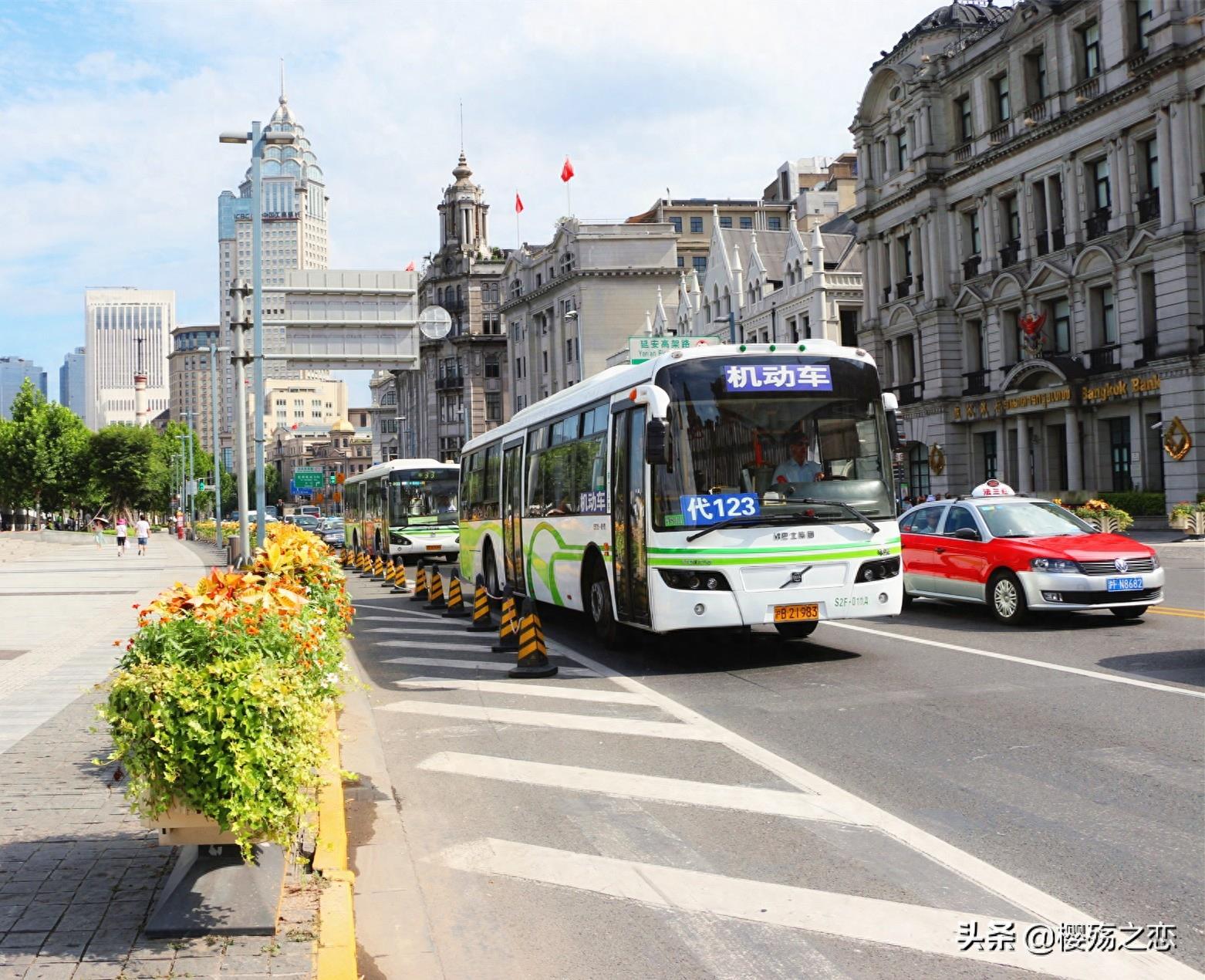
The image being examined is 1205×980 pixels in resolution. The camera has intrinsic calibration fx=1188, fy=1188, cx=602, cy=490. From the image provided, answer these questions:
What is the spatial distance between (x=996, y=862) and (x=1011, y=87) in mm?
45901

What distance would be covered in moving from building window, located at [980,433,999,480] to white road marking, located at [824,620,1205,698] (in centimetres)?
3544

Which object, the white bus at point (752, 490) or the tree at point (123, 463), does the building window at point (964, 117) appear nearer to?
the white bus at point (752, 490)

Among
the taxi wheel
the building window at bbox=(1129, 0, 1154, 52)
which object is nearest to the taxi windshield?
the taxi wheel

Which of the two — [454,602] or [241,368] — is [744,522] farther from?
[241,368]

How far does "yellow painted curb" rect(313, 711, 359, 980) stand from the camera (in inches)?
175

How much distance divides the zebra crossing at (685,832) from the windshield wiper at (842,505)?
2496 mm

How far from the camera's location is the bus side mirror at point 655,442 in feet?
37.0

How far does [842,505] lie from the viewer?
12.0 metres

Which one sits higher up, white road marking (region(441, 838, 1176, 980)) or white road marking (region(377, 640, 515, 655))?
white road marking (region(377, 640, 515, 655))

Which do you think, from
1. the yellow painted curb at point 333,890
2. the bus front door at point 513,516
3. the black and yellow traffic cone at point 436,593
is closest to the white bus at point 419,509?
the black and yellow traffic cone at point 436,593

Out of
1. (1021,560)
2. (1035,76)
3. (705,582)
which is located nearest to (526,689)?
(705,582)

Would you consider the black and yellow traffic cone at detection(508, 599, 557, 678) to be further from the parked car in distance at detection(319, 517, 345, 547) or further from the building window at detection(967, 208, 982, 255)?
the building window at detection(967, 208, 982, 255)

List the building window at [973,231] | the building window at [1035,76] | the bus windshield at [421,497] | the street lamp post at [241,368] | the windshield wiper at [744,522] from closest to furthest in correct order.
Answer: the windshield wiper at [744,522] < the street lamp post at [241,368] < the bus windshield at [421,497] < the building window at [1035,76] < the building window at [973,231]

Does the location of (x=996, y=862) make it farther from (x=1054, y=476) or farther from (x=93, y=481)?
(x=93, y=481)
